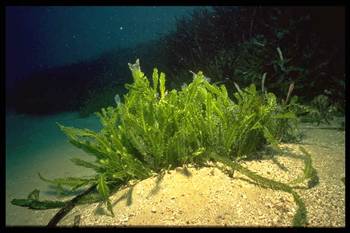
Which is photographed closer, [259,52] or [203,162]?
[203,162]

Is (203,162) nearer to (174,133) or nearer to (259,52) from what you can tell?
(174,133)

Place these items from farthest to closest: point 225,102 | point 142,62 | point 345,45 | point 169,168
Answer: point 142,62, point 345,45, point 225,102, point 169,168

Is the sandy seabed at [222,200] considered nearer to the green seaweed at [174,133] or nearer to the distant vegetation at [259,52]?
the green seaweed at [174,133]

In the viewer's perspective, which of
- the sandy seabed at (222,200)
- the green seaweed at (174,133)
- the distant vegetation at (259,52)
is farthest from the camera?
the distant vegetation at (259,52)

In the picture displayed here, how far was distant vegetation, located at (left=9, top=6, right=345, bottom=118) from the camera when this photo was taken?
4961mm

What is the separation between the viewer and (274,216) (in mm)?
2305

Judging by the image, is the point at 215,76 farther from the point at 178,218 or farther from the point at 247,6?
the point at 178,218

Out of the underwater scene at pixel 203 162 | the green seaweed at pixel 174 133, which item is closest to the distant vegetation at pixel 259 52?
the underwater scene at pixel 203 162

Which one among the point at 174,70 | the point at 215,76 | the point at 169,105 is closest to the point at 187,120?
the point at 169,105

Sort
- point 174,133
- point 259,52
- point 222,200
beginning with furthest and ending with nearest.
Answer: point 259,52 → point 174,133 → point 222,200

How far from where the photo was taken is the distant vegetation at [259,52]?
496cm

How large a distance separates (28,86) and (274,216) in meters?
14.3

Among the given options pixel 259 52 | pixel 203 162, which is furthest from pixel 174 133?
pixel 259 52

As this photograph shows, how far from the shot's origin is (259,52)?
17.7 ft
